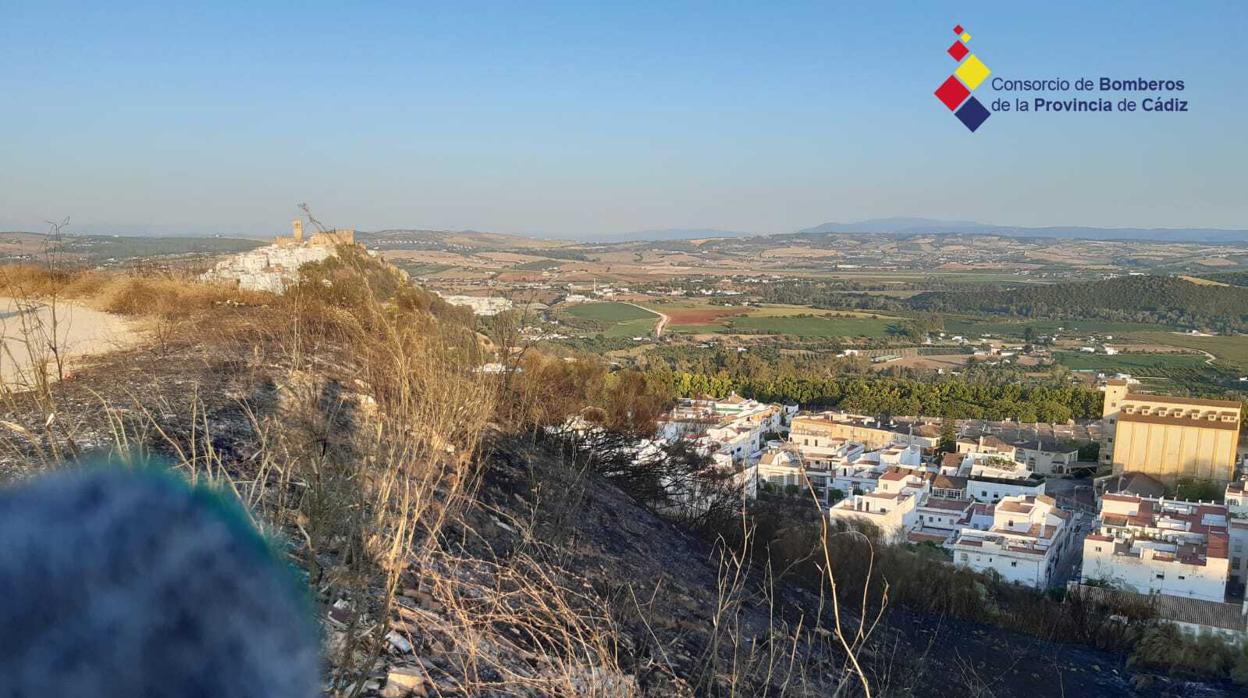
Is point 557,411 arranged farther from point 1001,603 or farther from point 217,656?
point 217,656

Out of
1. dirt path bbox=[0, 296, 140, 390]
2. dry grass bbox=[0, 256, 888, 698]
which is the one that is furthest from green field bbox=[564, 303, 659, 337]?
dry grass bbox=[0, 256, 888, 698]

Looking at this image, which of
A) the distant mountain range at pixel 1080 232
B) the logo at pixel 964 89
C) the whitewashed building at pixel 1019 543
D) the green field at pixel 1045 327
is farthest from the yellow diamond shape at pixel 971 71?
the distant mountain range at pixel 1080 232

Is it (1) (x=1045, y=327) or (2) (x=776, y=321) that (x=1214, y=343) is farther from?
(2) (x=776, y=321)

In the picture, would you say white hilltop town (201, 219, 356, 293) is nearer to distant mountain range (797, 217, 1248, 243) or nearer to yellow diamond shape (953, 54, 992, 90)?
yellow diamond shape (953, 54, 992, 90)

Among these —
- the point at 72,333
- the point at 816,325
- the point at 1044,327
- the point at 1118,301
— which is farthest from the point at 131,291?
the point at 1118,301

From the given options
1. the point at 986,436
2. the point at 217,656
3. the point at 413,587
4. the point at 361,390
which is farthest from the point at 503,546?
the point at 986,436

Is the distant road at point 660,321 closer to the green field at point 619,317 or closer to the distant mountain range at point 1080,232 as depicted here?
the green field at point 619,317
